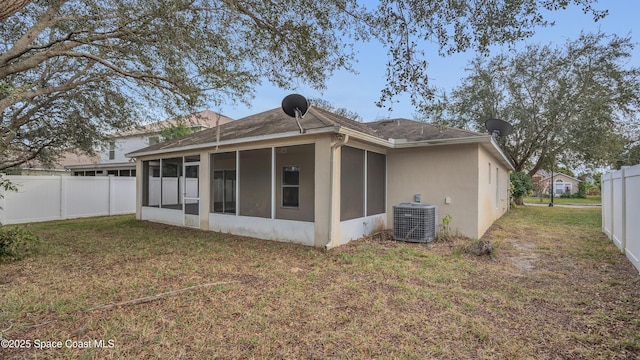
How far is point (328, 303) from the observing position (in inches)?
149

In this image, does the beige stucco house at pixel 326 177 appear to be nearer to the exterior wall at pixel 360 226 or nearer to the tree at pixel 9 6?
the exterior wall at pixel 360 226

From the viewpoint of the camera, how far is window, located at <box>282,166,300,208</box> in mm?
8961

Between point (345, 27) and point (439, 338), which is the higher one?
point (345, 27)

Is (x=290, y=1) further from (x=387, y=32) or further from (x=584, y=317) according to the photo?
(x=584, y=317)

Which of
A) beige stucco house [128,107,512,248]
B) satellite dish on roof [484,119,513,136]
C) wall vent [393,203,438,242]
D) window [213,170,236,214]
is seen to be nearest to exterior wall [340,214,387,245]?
beige stucco house [128,107,512,248]

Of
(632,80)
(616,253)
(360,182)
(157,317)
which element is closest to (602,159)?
(632,80)

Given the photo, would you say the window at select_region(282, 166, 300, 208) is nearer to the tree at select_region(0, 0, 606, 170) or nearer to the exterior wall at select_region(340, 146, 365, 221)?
the exterior wall at select_region(340, 146, 365, 221)

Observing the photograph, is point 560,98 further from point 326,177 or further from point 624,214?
point 326,177

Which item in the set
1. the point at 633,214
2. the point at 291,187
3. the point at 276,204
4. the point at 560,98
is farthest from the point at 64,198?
the point at 560,98

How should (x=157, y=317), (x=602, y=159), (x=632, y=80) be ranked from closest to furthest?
1. (x=157, y=317)
2. (x=632, y=80)
3. (x=602, y=159)

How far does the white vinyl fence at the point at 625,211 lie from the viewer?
4961mm

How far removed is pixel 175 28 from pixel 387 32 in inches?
154

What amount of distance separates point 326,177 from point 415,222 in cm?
258

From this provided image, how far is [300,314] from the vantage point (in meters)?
3.46
